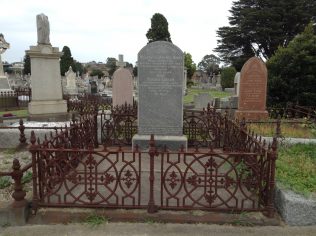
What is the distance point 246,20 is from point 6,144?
36.3 m

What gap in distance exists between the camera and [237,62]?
128 ft

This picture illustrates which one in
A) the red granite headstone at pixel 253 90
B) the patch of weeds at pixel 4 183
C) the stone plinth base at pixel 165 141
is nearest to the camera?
the patch of weeds at pixel 4 183

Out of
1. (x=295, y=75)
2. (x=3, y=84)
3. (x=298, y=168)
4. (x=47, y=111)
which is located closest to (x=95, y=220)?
(x=298, y=168)

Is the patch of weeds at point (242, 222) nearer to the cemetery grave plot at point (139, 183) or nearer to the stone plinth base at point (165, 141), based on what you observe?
the cemetery grave plot at point (139, 183)

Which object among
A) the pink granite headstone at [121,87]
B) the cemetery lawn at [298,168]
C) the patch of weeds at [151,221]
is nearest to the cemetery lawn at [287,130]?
the cemetery lawn at [298,168]

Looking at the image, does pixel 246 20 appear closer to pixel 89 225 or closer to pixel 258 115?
pixel 258 115

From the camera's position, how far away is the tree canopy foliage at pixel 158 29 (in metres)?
42.3

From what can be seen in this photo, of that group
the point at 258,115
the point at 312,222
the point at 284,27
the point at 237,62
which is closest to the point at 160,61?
the point at 312,222

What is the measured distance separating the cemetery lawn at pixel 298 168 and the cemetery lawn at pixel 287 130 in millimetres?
1564

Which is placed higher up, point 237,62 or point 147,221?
point 237,62

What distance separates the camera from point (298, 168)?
486 cm

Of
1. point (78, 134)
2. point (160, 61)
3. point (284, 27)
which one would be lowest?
point (78, 134)

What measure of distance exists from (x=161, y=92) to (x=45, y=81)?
4.71 meters

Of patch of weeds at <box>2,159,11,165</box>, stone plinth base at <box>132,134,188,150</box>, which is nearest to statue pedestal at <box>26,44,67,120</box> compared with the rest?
patch of weeds at <box>2,159,11,165</box>
